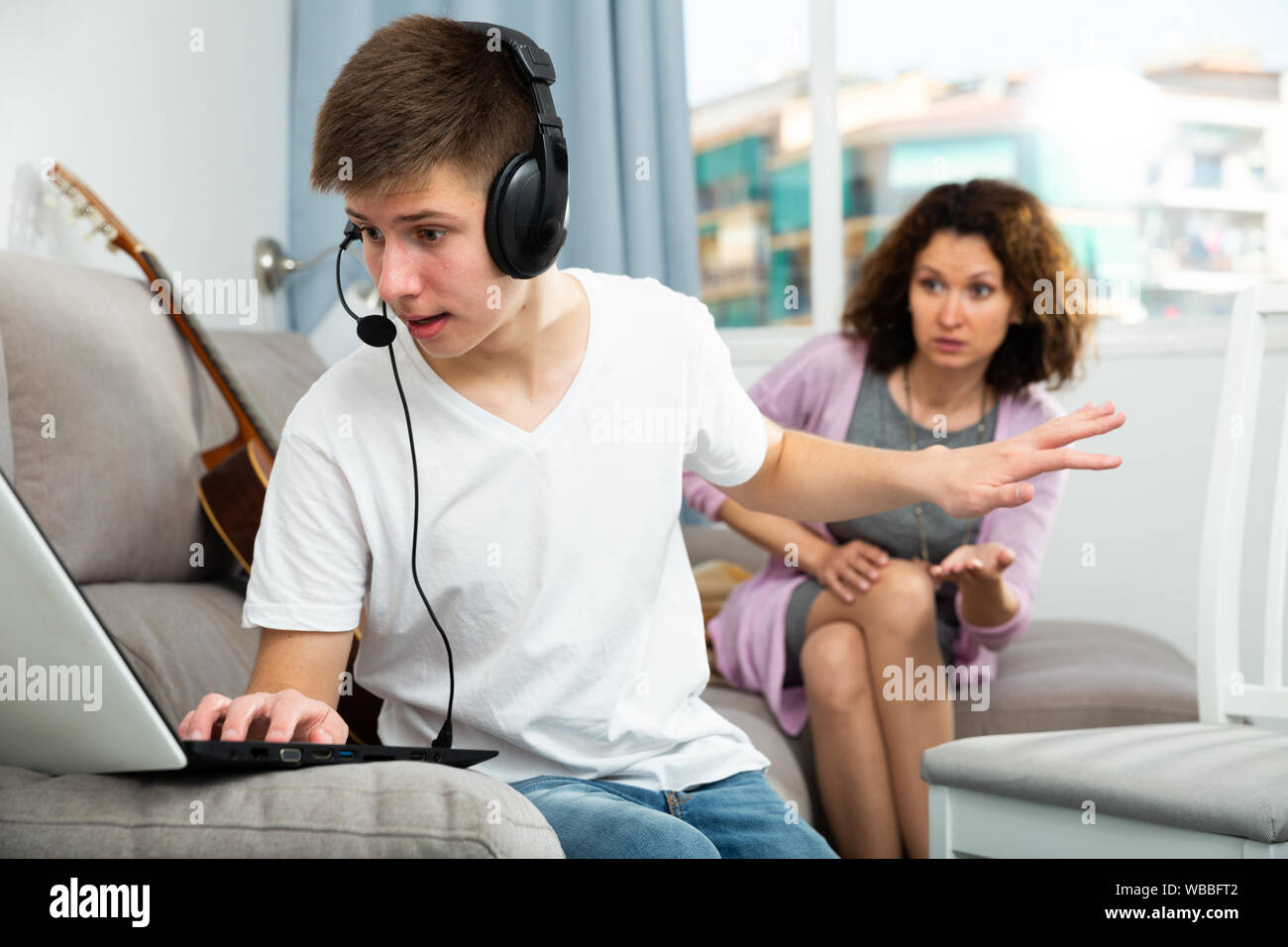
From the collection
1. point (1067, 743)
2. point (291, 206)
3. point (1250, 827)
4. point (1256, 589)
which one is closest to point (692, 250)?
point (291, 206)

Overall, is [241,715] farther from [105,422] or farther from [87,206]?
[87,206]

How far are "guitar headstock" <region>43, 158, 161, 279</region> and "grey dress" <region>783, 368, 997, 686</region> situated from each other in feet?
3.28

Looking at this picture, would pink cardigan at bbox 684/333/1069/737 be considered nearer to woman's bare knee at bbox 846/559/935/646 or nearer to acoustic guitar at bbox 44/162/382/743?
woman's bare knee at bbox 846/559/935/646

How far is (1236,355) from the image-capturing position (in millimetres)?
1503


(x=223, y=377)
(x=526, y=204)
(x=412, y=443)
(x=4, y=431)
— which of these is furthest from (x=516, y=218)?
(x=223, y=377)

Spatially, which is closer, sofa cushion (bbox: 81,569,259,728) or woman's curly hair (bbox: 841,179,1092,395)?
sofa cushion (bbox: 81,569,259,728)

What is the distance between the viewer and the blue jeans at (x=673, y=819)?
2.60 feet

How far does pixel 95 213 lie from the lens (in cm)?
166

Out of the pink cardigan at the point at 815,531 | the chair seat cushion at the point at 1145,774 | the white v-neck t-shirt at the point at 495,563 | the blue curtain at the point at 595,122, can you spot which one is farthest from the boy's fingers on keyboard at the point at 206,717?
the blue curtain at the point at 595,122

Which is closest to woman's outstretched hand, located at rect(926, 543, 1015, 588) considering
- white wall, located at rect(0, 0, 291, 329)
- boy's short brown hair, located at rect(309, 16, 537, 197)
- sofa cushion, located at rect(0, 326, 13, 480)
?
boy's short brown hair, located at rect(309, 16, 537, 197)

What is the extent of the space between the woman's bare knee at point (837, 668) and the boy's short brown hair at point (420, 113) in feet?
2.96

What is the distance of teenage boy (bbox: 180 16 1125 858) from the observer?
860mm

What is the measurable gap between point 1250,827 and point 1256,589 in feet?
5.46

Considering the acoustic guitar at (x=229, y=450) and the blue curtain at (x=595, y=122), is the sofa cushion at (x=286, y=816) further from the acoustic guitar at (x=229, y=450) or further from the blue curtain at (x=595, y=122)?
the blue curtain at (x=595, y=122)
